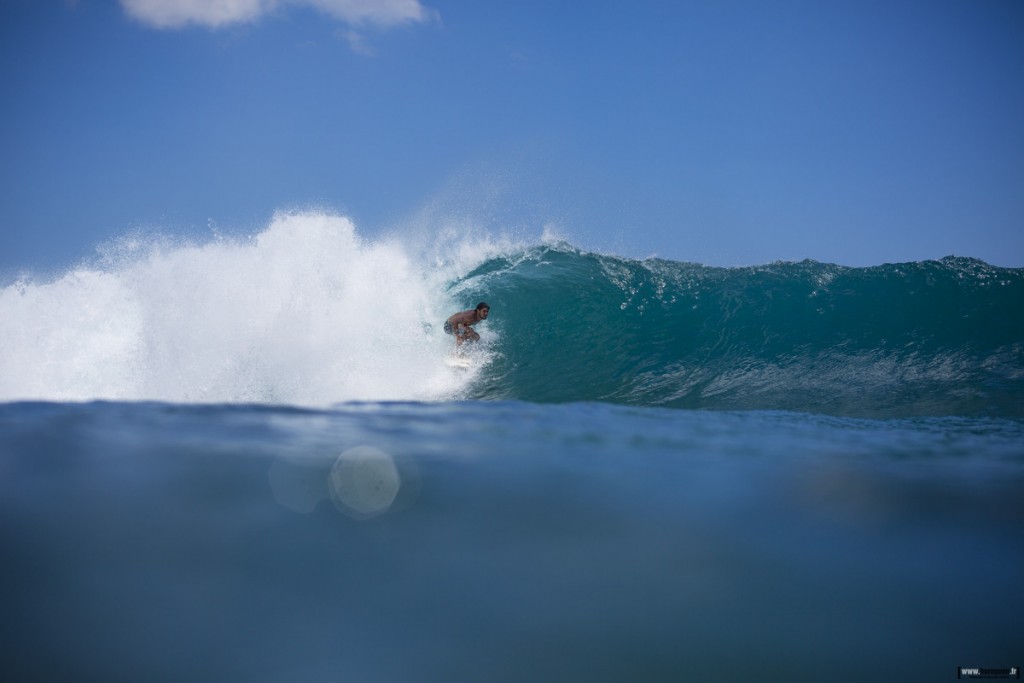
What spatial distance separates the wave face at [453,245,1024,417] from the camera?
33.3ft

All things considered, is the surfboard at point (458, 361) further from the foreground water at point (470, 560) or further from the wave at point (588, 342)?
the foreground water at point (470, 560)

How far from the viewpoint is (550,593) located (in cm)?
193

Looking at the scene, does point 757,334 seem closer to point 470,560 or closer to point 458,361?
point 458,361

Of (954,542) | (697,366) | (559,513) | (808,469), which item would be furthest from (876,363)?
(559,513)

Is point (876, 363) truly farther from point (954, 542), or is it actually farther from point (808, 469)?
point (954, 542)

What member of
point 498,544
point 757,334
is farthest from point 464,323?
point 498,544

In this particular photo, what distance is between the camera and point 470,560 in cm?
213

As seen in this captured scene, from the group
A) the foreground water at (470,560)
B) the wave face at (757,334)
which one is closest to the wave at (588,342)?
the wave face at (757,334)

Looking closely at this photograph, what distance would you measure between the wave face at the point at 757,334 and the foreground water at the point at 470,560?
6.35 metres

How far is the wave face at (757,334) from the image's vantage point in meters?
10.1

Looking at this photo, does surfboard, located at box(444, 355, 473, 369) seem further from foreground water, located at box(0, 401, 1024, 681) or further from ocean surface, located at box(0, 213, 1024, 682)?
foreground water, located at box(0, 401, 1024, 681)

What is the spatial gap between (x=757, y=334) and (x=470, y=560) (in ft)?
39.9

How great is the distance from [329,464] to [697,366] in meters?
9.69

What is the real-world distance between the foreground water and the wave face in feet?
20.8
